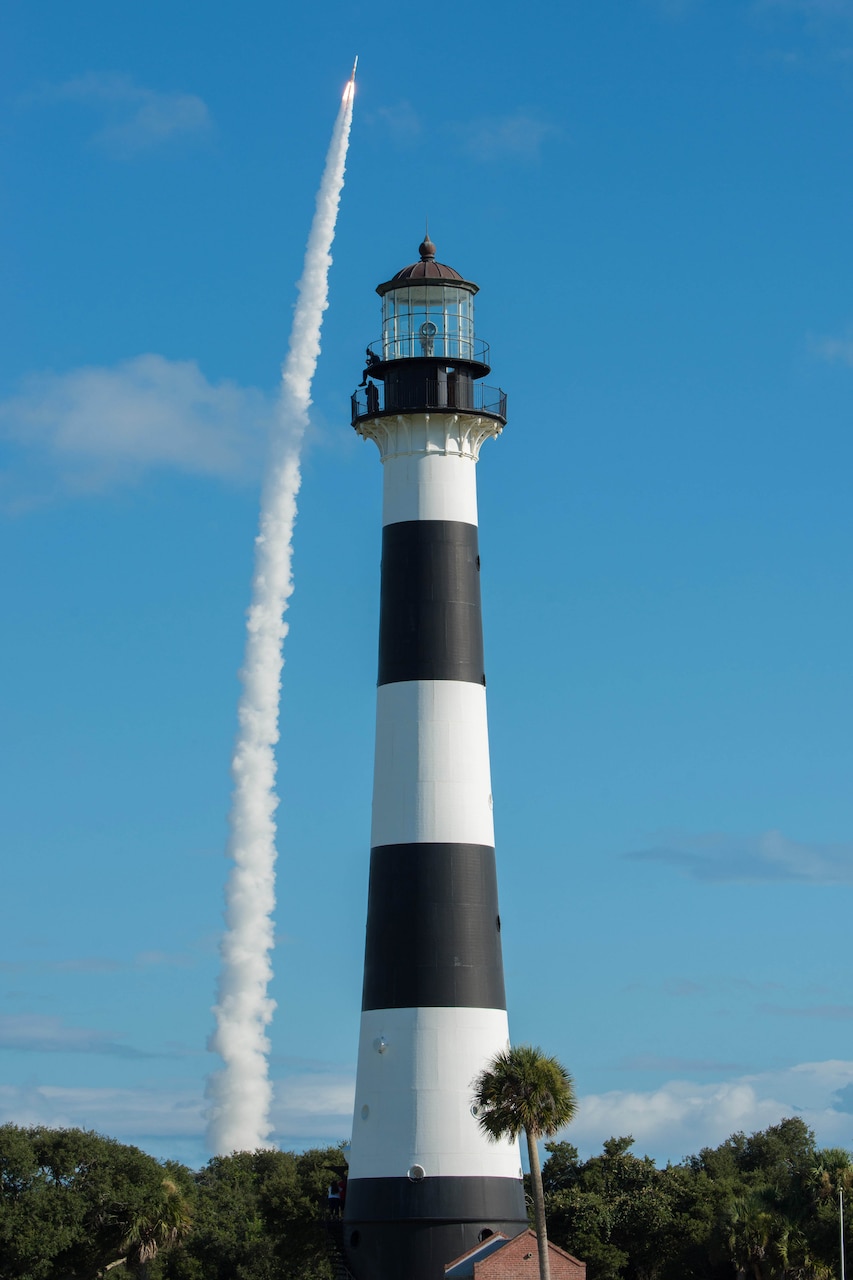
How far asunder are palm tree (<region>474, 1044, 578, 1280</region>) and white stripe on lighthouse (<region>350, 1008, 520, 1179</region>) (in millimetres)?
4792

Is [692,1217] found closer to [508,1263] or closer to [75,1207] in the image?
[75,1207]

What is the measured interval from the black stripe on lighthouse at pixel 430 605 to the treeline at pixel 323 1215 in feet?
49.0

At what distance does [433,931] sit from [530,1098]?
7.00 metres

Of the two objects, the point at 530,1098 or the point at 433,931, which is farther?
the point at 433,931

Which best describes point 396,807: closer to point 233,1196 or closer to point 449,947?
point 449,947

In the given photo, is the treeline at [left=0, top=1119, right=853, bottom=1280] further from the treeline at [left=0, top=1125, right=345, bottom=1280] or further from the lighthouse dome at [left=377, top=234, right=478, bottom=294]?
the lighthouse dome at [left=377, top=234, right=478, bottom=294]

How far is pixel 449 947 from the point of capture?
4878 centimetres

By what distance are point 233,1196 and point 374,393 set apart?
48.9 m

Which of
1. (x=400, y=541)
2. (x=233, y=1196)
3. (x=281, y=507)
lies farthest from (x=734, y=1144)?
(x=400, y=541)

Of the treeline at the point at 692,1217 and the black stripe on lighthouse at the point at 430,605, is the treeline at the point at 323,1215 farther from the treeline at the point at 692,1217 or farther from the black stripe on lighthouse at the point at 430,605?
the black stripe on lighthouse at the point at 430,605

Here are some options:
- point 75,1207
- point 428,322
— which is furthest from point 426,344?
point 75,1207

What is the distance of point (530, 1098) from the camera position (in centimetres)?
4256

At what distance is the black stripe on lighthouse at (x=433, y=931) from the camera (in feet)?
160

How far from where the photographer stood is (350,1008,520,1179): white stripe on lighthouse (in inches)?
1884
